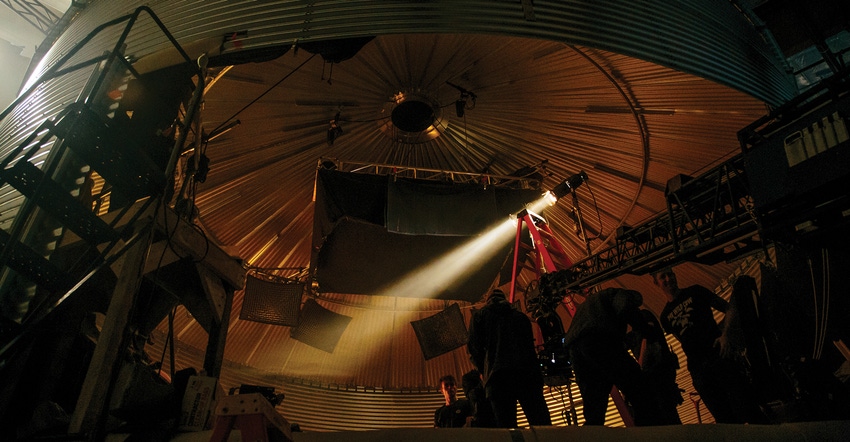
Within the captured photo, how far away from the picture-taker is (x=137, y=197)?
170 inches

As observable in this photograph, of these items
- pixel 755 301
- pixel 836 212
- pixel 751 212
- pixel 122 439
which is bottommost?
pixel 122 439

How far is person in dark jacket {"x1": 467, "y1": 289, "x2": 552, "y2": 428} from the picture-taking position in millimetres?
4512

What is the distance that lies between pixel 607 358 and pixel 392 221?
4.44 m

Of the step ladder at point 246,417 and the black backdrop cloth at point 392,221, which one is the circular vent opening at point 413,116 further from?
the step ladder at point 246,417

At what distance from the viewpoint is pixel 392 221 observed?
812cm

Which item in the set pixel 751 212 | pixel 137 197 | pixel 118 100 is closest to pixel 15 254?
pixel 137 197

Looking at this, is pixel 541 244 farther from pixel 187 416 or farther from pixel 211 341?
pixel 187 416

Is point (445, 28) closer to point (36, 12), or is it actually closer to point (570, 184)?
point (570, 184)

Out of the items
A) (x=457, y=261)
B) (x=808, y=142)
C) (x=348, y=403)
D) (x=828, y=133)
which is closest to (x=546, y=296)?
(x=457, y=261)

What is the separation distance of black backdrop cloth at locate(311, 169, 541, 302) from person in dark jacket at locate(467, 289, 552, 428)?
3641mm

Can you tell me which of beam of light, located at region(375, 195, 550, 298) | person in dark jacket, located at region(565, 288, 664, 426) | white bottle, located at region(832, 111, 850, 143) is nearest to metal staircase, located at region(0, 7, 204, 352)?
person in dark jacket, located at region(565, 288, 664, 426)

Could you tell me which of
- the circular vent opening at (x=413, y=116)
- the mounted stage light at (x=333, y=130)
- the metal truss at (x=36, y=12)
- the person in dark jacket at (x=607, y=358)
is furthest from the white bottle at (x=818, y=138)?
the metal truss at (x=36, y=12)

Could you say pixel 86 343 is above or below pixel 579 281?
below

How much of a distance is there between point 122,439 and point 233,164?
6423 millimetres
